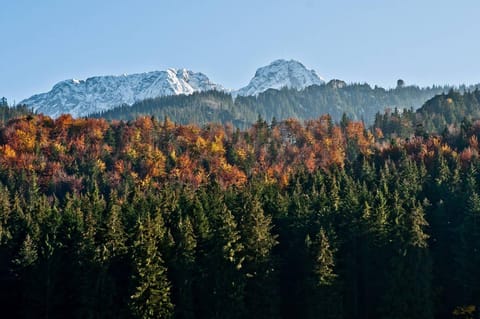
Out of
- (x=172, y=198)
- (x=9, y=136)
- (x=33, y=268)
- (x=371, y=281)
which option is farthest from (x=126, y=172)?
(x=371, y=281)

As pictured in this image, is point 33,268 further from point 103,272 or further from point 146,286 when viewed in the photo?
point 146,286

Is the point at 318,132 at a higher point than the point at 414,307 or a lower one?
higher

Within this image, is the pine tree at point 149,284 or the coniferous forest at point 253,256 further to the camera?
the coniferous forest at point 253,256

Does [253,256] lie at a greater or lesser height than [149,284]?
greater

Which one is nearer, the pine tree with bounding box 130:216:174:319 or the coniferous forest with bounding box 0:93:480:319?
the pine tree with bounding box 130:216:174:319

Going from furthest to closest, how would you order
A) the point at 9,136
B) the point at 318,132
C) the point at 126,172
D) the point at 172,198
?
the point at 318,132 < the point at 9,136 < the point at 126,172 < the point at 172,198

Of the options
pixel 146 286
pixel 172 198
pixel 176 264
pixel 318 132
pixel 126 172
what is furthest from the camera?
pixel 318 132

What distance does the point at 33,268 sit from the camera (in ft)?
211

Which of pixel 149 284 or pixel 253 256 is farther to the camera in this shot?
pixel 253 256

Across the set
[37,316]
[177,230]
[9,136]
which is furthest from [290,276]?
[9,136]

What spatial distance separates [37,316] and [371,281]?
36.1 m

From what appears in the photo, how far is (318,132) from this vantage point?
179000mm

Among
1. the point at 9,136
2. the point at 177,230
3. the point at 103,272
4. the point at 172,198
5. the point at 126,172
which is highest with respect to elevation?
the point at 9,136

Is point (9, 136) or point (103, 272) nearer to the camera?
point (103, 272)
